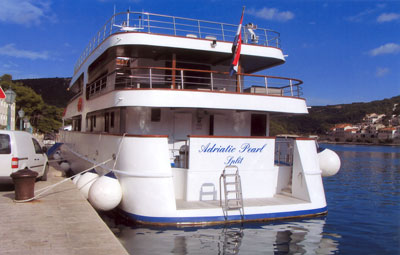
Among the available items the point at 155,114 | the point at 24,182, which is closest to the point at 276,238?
the point at 155,114

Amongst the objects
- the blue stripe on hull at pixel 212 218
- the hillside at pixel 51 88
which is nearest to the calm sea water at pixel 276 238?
the blue stripe on hull at pixel 212 218

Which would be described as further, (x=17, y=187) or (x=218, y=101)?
(x=218, y=101)

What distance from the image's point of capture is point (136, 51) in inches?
472

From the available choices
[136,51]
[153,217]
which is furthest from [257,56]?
[153,217]

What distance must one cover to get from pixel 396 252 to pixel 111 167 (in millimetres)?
7496

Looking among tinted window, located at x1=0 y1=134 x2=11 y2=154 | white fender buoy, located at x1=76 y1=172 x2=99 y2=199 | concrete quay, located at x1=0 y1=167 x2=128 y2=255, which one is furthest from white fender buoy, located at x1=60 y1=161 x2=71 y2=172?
concrete quay, located at x1=0 y1=167 x2=128 y2=255

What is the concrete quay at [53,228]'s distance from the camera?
5.82m

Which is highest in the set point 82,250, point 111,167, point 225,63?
point 225,63

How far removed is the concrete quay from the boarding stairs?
3.09 m

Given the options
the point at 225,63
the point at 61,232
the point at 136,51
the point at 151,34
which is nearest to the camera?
the point at 61,232

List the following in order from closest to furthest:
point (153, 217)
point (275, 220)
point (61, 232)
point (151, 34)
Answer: point (61, 232) < point (153, 217) < point (275, 220) < point (151, 34)

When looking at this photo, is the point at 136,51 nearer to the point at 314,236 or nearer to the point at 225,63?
the point at 225,63

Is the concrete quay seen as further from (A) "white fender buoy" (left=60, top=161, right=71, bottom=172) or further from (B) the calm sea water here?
(A) "white fender buoy" (left=60, top=161, right=71, bottom=172)

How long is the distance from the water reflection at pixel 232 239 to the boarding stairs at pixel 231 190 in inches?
17.9
